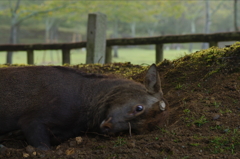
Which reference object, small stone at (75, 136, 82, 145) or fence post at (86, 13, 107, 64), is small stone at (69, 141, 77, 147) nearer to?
small stone at (75, 136, 82, 145)

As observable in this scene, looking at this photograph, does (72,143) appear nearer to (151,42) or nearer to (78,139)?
(78,139)

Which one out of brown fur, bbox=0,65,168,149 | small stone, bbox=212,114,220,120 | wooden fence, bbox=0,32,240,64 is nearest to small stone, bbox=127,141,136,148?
brown fur, bbox=0,65,168,149

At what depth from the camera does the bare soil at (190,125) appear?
3.03 m

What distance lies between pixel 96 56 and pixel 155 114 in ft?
14.1

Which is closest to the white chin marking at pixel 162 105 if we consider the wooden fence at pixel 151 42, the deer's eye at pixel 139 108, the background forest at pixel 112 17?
the deer's eye at pixel 139 108

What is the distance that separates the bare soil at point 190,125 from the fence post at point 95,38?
6.98 ft

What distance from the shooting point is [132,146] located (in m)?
3.13

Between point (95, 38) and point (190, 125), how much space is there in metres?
4.57

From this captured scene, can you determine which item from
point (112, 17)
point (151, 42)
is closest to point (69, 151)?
point (151, 42)

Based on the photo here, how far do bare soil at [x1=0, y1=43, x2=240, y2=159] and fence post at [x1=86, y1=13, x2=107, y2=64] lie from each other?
83.8 inches

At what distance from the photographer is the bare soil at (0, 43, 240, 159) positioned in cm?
303

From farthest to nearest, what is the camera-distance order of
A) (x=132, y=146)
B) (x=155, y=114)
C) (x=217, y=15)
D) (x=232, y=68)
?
1. (x=217, y=15)
2. (x=232, y=68)
3. (x=155, y=114)
4. (x=132, y=146)

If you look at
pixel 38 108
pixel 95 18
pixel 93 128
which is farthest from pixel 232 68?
pixel 95 18

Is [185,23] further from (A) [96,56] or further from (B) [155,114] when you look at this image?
(B) [155,114]
